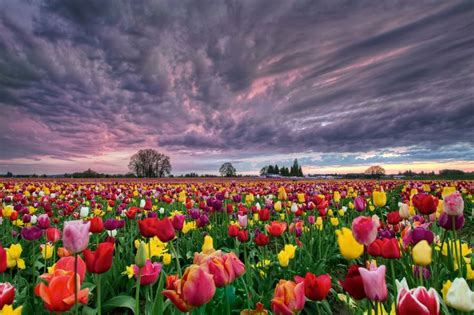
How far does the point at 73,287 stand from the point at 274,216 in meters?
6.94

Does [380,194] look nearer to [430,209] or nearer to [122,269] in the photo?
[430,209]

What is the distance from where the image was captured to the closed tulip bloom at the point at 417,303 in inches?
40.9

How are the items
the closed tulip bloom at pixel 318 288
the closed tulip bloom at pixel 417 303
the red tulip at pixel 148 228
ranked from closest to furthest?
the closed tulip bloom at pixel 417 303 < the closed tulip bloom at pixel 318 288 < the red tulip at pixel 148 228

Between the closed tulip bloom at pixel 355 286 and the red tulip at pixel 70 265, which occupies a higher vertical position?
the red tulip at pixel 70 265

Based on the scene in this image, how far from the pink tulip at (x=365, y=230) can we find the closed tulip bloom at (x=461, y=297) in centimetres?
42

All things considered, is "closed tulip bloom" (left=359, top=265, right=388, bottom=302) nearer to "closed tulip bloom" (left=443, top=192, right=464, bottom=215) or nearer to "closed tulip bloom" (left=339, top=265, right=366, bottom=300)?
"closed tulip bloom" (left=339, top=265, right=366, bottom=300)

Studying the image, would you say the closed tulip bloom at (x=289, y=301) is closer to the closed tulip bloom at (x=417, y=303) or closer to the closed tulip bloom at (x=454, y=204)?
the closed tulip bloom at (x=417, y=303)

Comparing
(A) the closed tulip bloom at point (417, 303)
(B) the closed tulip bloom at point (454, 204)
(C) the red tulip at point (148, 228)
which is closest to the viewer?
(A) the closed tulip bloom at point (417, 303)

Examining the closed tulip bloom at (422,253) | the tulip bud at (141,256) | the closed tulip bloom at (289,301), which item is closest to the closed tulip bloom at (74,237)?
the tulip bud at (141,256)

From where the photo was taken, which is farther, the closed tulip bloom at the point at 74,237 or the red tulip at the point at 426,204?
the red tulip at the point at 426,204

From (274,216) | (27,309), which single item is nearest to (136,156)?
(274,216)

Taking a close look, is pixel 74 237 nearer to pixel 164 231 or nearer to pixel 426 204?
pixel 164 231

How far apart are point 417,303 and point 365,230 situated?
72 centimetres

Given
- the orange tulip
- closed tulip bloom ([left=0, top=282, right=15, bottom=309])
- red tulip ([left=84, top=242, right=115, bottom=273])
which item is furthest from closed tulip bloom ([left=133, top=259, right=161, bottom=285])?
closed tulip bloom ([left=0, top=282, right=15, bottom=309])
